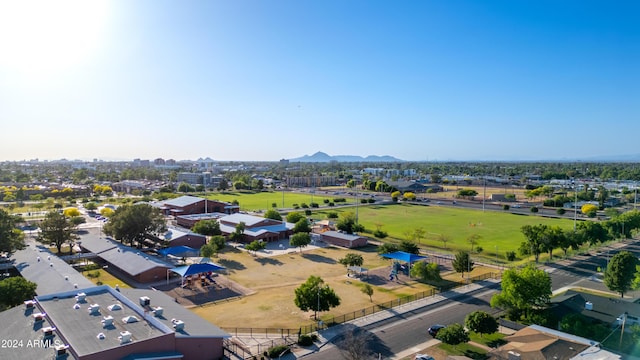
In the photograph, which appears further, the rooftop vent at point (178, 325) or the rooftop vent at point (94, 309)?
the rooftop vent at point (94, 309)

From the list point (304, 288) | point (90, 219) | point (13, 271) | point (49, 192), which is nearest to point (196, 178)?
point (49, 192)

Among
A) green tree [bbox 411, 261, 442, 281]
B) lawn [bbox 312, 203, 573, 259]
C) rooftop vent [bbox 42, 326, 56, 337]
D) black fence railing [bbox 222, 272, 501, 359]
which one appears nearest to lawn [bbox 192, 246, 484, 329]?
black fence railing [bbox 222, 272, 501, 359]

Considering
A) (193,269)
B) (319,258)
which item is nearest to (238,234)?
(319,258)

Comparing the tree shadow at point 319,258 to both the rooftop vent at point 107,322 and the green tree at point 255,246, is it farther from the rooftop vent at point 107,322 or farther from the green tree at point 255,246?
the rooftop vent at point 107,322

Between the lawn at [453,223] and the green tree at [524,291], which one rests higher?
the green tree at [524,291]

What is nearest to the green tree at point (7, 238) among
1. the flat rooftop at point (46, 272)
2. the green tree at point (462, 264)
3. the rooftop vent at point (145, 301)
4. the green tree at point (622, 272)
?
the flat rooftop at point (46, 272)

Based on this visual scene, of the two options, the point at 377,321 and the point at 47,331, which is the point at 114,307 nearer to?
the point at 47,331
